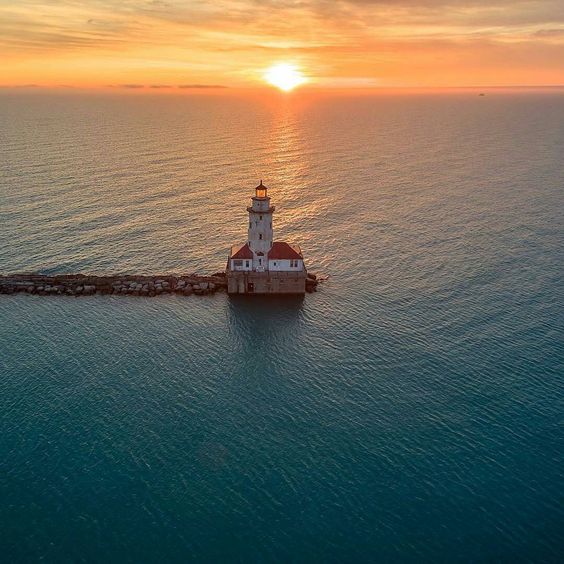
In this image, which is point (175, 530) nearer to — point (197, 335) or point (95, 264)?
point (197, 335)

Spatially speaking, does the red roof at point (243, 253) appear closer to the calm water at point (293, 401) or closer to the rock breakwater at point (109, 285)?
the rock breakwater at point (109, 285)

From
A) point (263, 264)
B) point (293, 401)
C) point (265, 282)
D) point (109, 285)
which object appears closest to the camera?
point (293, 401)

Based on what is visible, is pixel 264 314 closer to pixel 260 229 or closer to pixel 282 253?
pixel 282 253

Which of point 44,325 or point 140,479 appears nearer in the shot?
point 140,479

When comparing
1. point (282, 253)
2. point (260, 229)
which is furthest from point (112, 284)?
point (282, 253)

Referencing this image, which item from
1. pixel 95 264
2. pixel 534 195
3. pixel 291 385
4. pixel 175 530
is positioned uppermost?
pixel 534 195

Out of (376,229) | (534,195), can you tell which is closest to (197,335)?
(376,229)

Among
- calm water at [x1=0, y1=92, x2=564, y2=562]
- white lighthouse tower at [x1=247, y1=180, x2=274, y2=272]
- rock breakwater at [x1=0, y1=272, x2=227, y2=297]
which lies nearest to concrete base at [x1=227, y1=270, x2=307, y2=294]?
white lighthouse tower at [x1=247, y1=180, x2=274, y2=272]
